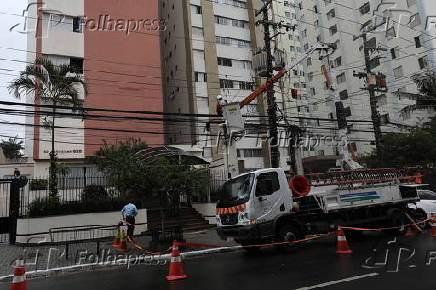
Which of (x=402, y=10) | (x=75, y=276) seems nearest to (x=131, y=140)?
(x=75, y=276)

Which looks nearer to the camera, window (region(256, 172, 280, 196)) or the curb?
the curb

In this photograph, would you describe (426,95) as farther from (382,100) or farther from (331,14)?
(331,14)

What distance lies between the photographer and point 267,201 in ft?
36.0

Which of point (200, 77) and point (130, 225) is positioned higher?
point (200, 77)

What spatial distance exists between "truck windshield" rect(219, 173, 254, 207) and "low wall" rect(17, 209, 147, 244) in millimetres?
6091

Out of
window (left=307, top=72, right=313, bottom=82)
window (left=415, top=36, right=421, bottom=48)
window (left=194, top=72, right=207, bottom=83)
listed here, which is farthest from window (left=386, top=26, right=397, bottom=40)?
window (left=194, top=72, right=207, bottom=83)

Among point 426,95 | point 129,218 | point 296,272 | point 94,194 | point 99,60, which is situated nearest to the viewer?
point 296,272

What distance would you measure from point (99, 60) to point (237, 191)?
22.8m

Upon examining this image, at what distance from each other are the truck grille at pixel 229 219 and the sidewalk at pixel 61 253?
206 centimetres

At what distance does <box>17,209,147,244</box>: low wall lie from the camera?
49.2ft

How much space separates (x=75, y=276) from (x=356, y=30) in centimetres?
4533

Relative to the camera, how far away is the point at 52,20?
95.6 ft

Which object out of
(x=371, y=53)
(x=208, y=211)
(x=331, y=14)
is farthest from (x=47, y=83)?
(x=331, y=14)

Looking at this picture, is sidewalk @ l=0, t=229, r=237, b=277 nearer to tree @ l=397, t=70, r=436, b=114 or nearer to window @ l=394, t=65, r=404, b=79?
tree @ l=397, t=70, r=436, b=114
